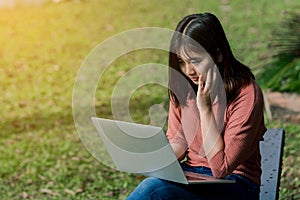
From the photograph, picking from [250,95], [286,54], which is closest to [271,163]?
[250,95]

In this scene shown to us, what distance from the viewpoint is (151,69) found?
25.0 feet

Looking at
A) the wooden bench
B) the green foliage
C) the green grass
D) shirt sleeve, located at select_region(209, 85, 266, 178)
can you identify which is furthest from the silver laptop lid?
the green foliage

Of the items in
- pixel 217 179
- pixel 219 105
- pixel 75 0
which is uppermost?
pixel 219 105

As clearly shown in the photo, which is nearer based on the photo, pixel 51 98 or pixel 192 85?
pixel 192 85

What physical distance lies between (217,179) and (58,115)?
12.6 feet

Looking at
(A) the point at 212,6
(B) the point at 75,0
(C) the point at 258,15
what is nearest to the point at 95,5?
(B) the point at 75,0

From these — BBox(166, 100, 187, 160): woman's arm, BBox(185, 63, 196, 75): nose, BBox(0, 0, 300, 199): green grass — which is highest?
BBox(185, 63, 196, 75): nose

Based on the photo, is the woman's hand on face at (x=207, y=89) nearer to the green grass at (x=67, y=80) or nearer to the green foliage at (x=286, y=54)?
the green grass at (x=67, y=80)

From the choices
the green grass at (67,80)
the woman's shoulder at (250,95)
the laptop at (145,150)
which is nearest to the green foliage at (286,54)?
the green grass at (67,80)

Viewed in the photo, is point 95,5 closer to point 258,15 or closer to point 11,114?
point 258,15

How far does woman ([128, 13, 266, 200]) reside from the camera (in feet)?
9.29

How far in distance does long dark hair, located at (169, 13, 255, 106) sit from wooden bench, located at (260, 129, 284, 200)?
569 mm

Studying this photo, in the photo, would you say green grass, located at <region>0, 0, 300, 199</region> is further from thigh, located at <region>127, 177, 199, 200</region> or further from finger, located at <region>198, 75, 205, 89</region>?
thigh, located at <region>127, 177, 199, 200</region>

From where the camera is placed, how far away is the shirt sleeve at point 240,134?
2.82 m
